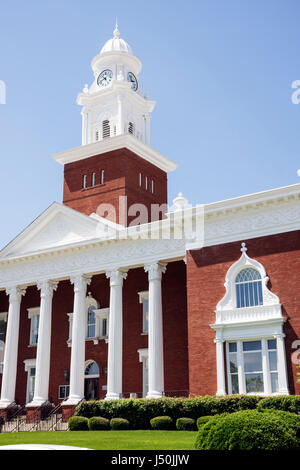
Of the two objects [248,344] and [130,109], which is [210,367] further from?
[130,109]

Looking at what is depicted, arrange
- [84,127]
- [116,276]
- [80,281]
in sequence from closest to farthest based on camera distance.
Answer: [116,276]
[80,281]
[84,127]

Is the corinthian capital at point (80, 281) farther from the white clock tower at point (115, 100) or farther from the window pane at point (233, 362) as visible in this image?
the white clock tower at point (115, 100)

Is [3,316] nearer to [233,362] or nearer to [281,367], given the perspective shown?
[233,362]

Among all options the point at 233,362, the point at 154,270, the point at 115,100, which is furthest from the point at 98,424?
the point at 115,100

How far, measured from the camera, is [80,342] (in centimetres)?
3194

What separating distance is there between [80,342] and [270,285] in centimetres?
1188

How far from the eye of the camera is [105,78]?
146ft

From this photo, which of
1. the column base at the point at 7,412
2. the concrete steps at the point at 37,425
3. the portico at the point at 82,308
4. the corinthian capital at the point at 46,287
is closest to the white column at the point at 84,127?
the portico at the point at 82,308

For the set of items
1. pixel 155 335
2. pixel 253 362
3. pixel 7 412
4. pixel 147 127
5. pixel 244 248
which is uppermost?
pixel 147 127

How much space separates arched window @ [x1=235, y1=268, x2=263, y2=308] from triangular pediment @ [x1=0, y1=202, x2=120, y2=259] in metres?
9.82

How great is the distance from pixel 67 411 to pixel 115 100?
2385cm

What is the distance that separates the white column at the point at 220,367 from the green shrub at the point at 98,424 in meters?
5.55
